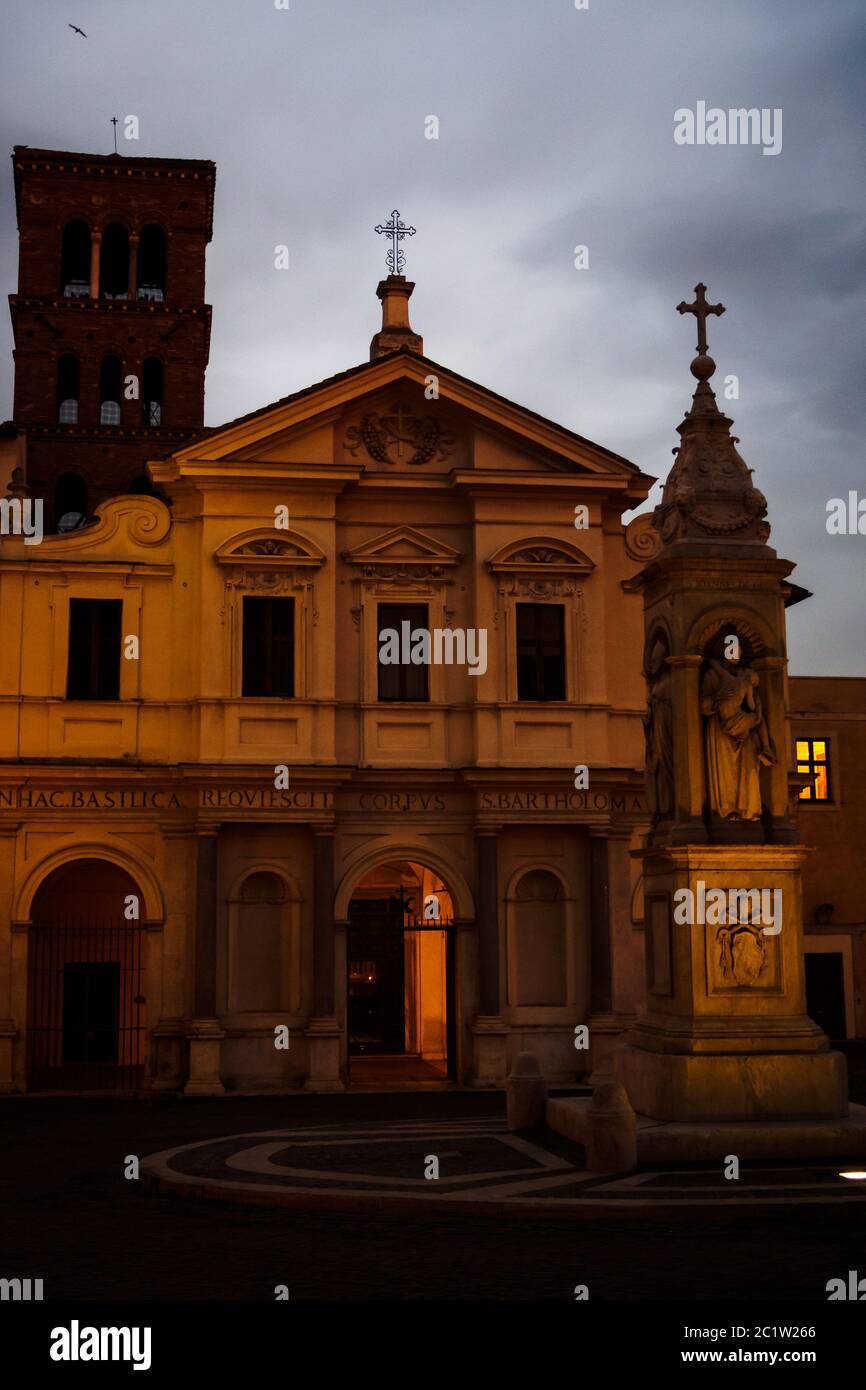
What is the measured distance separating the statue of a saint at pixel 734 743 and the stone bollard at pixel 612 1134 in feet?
10.1

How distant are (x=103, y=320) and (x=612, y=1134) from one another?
32684 mm

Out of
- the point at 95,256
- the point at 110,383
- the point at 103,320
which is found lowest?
the point at 110,383

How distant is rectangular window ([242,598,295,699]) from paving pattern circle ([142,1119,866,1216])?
10.4 metres

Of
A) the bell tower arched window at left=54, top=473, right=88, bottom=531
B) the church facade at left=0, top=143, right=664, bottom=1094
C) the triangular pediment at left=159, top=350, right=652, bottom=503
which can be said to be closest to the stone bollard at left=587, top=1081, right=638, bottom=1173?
the church facade at left=0, top=143, right=664, bottom=1094

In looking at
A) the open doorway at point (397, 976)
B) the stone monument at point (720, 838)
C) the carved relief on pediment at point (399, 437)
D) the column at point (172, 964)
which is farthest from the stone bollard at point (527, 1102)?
the open doorway at point (397, 976)

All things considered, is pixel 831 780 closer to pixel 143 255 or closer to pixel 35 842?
pixel 35 842

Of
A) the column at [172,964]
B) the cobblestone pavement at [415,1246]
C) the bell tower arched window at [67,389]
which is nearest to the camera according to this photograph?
the cobblestone pavement at [415,1246]

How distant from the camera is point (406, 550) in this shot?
2639cm

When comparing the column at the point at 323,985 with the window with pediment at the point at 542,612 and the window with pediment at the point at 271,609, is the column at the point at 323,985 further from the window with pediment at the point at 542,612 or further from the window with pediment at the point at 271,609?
the window with pediment at the point at 542,612

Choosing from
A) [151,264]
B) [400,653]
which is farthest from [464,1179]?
[151,264]

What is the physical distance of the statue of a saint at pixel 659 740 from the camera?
588 inches

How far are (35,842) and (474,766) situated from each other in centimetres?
754

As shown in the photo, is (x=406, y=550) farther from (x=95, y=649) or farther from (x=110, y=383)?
(x=110, y=383)
